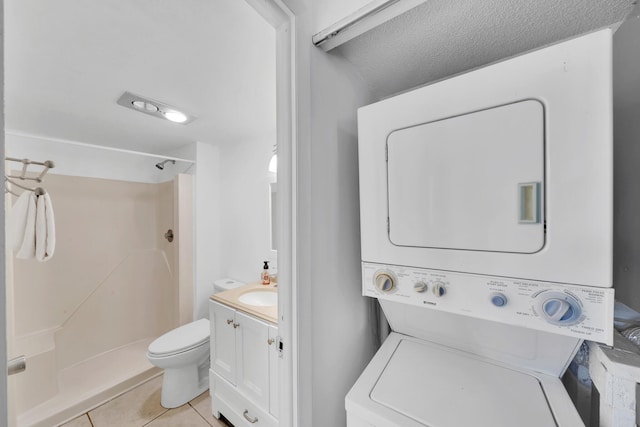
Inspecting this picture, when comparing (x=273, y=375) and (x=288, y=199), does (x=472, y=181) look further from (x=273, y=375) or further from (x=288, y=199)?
(x=273, y=375)

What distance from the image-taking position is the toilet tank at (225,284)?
8.02ft

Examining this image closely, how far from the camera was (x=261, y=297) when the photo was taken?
6.32ft

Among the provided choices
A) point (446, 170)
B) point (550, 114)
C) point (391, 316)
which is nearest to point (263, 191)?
point (391, 316)

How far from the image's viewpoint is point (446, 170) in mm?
765

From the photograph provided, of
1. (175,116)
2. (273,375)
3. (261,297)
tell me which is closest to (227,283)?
(261,297)

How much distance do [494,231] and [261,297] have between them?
170 centimetres

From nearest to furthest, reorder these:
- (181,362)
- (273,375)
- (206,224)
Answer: (273,375), (181,362), (206,224)

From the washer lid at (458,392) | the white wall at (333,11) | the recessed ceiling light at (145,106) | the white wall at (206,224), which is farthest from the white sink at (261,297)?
the white wall at (333,11)

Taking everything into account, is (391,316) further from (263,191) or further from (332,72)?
(263,191)

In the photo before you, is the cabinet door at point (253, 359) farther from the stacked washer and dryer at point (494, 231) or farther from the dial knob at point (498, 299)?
the dial knob at point (498, 299)

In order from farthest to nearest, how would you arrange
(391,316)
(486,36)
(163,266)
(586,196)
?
1. (163,266)
2. (391,316)
3. (486,36)
4. (586,196)

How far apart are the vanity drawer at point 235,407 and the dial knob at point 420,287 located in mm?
1280

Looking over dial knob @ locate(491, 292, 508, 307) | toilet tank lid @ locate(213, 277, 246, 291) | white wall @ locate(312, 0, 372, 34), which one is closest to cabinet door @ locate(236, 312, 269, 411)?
toilet tank lid @ locate(213, 277, 246, 291)

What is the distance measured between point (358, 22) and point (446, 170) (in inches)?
23.1
